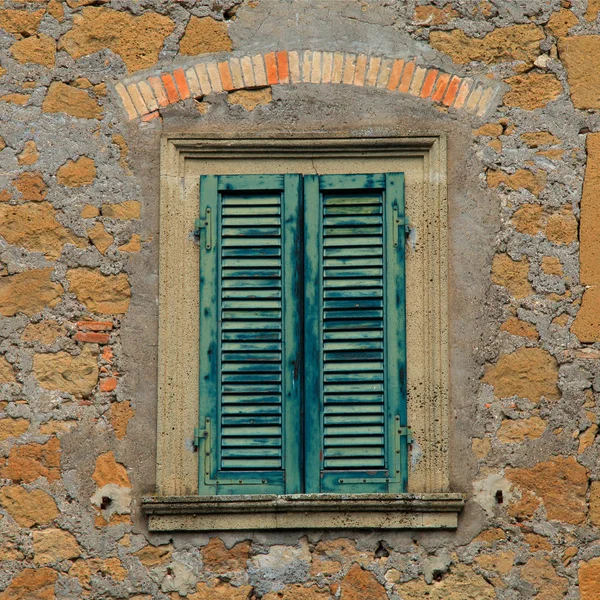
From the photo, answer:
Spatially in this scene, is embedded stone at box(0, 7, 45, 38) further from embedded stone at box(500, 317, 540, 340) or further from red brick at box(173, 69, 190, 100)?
embedded stone at box(500, 317, 540, 340)

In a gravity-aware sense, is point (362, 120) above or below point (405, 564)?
above

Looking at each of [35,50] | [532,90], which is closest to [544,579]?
[532,90]

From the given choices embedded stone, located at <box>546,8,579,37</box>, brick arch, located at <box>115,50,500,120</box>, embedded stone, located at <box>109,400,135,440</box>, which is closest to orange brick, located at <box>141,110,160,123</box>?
brick arch, located at <box>115,50,500,120</box>

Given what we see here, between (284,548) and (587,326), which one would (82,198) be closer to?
(284,548)

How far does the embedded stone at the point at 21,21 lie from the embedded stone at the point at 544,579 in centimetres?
355

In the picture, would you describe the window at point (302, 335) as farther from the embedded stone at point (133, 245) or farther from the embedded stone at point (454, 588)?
the embedded stone at point (454, 588)

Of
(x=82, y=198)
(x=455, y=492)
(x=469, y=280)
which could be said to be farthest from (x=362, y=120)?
(x=455, y=492)

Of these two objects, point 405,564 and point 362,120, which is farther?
point 362,120

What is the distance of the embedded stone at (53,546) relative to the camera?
6125 mm

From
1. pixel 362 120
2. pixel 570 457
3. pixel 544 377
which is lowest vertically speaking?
pixel 570 457

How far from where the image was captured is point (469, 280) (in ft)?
20.8

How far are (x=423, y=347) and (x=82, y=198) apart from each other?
181cm

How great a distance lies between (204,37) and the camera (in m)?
6.54

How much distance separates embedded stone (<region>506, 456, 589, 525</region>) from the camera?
6.11 m
